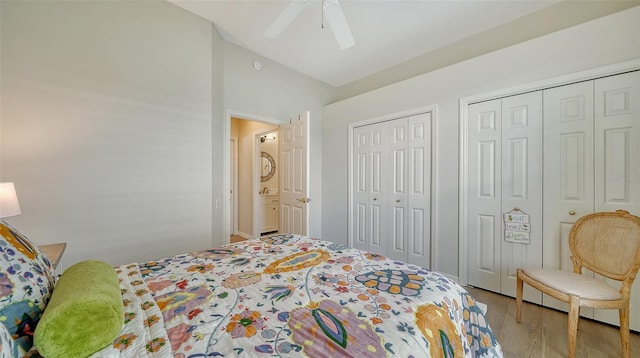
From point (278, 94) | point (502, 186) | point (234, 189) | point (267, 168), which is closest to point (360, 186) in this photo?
point (502, 186)

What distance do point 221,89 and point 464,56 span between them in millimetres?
2869

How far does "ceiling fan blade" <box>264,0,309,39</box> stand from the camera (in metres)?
1.54

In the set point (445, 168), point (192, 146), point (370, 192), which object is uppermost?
point (192, 146)

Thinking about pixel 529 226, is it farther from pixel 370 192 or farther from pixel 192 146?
pixel 192 146

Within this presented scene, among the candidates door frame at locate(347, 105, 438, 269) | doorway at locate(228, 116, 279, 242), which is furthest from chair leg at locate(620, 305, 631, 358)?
doorway at locate(228, 116, 279, 242)

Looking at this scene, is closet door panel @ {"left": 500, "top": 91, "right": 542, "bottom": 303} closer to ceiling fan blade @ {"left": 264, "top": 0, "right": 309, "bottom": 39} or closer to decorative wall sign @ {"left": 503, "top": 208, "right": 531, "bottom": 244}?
decorative wall sign @ {"left": 503, "top": 208, "right": 531, "bottom": 244}

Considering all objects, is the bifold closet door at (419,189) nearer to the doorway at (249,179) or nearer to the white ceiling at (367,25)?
the white ceiling at (367,25)

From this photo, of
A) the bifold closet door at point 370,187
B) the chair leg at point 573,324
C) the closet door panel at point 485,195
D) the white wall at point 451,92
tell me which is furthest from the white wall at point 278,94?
the chair leg at point 573,324

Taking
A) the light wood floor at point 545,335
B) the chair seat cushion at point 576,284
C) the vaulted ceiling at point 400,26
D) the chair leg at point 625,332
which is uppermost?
the vaulted ceiling at point 400,26

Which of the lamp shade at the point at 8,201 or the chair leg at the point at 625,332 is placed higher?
the lamp shade at the point at 8,201

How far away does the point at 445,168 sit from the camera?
102 inches

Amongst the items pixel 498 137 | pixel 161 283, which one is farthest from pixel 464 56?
pixel 161 283

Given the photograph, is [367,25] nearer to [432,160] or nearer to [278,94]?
[278,94]

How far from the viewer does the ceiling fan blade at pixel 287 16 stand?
1538 mm
